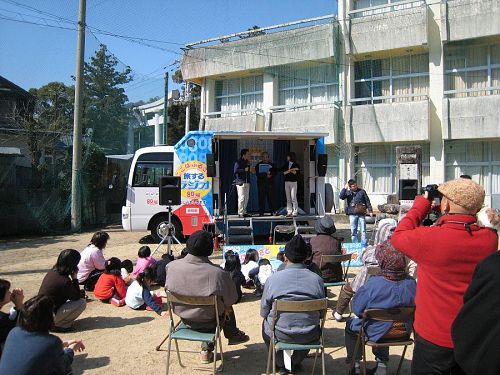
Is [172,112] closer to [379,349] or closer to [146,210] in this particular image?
[146,210]

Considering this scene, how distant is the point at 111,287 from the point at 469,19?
51.3ft

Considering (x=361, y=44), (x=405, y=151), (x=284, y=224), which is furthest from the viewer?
(x=361, y=44)

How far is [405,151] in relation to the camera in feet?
28.3

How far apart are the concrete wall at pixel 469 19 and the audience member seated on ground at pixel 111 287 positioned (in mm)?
14970

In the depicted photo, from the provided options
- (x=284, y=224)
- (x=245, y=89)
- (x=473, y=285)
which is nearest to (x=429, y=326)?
(x=473, y=285)

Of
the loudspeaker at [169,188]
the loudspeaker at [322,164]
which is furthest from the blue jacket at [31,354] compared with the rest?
the loudspeaker at [322,164]

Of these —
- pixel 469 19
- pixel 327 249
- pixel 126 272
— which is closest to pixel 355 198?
pixel 327 249

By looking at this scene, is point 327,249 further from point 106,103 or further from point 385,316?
point 106,103

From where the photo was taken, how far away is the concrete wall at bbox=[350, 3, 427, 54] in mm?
16656

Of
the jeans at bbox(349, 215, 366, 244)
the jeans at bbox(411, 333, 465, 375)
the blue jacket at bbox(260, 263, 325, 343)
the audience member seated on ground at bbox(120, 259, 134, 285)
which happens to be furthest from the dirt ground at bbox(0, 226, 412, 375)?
the jeans at bbox(349, 215, 366, 244)

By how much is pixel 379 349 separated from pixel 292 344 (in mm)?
732

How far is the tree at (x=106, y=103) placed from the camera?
18.2 metres

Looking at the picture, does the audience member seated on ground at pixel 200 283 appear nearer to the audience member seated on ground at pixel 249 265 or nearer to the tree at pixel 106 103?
the audience member seated on ground at pixel 249 265

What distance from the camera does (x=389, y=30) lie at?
56.5ft
